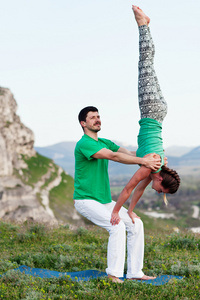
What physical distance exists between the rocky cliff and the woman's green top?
7017 centimetres

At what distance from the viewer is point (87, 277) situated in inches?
289

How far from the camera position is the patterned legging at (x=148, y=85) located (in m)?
7.36

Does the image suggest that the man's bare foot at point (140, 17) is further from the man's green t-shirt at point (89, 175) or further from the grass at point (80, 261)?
the grass at point (80, 261)

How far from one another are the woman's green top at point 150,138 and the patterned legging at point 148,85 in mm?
183

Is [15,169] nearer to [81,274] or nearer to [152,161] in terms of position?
[81,274]

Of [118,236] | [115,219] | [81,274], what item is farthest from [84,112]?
[81,274]

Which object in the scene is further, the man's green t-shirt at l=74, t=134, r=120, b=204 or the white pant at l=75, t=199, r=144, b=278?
the man's green t-shirt at l=74, t=134, r=120, b=204

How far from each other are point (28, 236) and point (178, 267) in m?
5.02

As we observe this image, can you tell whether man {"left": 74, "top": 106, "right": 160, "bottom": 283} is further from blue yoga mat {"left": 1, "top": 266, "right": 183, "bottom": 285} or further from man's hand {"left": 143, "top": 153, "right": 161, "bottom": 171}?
blue yoga mat {"left": 1, "top": 266, "right": 183, "bottom": 285}

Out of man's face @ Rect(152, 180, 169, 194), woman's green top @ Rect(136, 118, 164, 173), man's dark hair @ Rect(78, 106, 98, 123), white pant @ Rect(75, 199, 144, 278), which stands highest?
man's dark hair @ Rect(78, 106, 98, 123)

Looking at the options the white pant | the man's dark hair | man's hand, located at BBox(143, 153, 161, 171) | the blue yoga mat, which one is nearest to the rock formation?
the blue yoga mat

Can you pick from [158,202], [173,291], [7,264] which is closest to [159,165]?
[173,291]

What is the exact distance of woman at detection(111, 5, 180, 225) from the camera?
688 cm

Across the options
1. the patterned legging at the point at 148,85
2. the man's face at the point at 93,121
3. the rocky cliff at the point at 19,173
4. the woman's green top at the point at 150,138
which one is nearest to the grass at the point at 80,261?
the woman's green top at the point at 150,138
